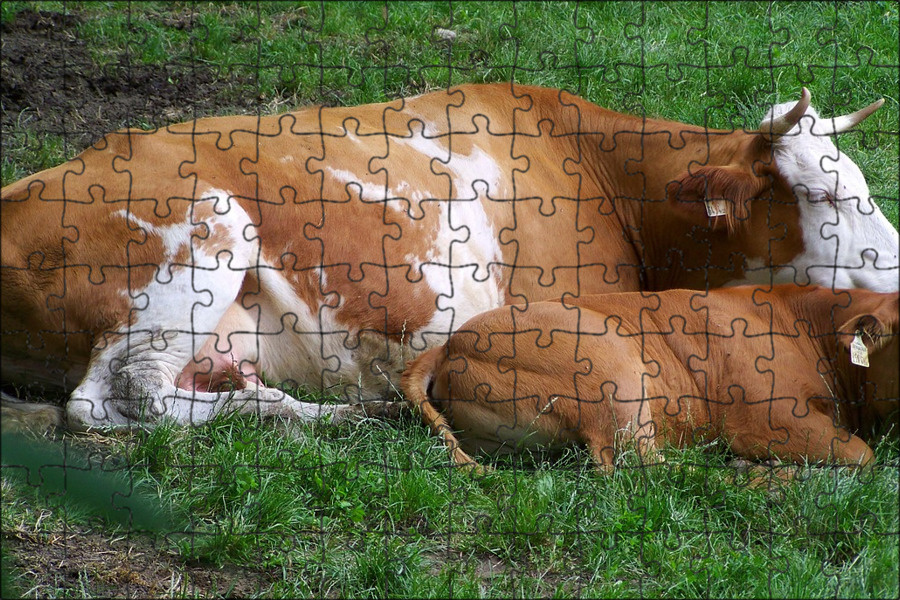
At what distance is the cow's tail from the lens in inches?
162

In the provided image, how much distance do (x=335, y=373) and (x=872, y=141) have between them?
4.18 metres

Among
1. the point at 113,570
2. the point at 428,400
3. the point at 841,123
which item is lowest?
the point at 113,570

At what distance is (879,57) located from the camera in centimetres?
741

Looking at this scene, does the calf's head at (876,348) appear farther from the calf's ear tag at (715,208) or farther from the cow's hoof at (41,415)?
the cow's hoof at (41,415)

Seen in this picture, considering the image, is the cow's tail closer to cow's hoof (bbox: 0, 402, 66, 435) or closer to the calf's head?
cow's hoof (bbox: 0, 402, 66, 435)

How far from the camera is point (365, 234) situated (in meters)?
4.87

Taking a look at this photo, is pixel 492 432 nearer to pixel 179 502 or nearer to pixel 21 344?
pixel 179 502

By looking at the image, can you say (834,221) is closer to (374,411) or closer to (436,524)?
(374,411)

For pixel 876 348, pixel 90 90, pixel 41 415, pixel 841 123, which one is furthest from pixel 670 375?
pixel 90 90

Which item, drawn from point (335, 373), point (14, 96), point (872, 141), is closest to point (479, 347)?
point (335, 373)

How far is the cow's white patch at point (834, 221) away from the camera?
4809mm

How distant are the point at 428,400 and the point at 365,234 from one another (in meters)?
0.97

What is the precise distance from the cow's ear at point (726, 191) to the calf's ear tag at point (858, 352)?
104 centimetres

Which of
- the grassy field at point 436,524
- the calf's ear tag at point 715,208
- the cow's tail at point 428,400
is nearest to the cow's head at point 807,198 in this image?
the calf's ear tag at point 715,208
